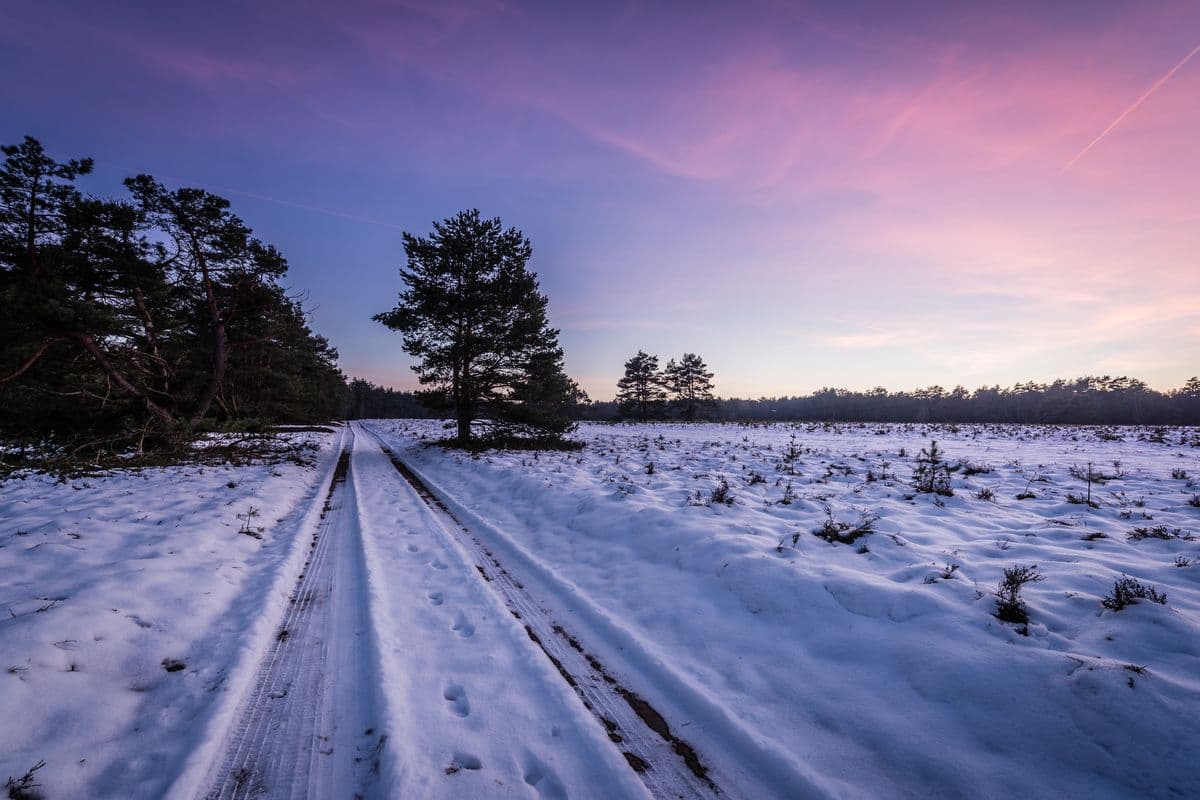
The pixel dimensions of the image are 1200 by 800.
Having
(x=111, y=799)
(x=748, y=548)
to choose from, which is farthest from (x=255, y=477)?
(x=748, y=548)

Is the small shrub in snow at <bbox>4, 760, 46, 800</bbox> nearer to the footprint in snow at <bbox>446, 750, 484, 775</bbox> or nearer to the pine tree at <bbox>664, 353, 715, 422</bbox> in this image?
the footprint in snow at <bbox>446, 750, 484, 775</bbox>

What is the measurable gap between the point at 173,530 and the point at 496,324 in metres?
10.9

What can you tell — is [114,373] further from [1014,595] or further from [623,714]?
[1014,595]

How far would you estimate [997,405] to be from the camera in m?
76.5

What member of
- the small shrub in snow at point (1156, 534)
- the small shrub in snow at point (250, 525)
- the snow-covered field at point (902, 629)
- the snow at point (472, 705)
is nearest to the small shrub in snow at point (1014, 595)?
the snow-covered field at point (902, 629)

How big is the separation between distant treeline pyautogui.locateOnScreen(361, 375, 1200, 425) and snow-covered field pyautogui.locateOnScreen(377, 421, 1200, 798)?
37.6 metres

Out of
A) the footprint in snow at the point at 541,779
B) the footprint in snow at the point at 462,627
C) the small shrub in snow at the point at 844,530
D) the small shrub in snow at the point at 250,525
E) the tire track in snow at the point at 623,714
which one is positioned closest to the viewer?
the footprint in snow at the point at 541,779

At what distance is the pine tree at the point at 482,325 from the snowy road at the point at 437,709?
425 inches

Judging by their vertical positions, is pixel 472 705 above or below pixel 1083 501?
below

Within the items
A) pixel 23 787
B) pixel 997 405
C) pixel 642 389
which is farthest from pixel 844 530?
pixel 997 405

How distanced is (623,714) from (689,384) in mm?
44242

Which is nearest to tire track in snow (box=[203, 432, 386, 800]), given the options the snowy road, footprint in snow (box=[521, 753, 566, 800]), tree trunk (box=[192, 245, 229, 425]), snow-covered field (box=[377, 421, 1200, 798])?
the snowy road

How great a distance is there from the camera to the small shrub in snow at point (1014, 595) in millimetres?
3027

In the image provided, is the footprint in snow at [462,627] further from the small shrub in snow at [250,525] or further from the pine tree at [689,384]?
the pine tree at [689,384]
